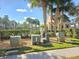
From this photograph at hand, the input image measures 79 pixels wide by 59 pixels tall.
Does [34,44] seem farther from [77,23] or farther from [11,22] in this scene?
[77,23]

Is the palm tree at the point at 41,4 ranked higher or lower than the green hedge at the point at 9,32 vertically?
higher

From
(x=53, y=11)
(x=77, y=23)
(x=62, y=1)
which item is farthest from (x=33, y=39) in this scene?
(x=77, y=23)

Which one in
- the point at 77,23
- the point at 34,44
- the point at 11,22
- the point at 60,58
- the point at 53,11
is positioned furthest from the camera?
the point at 77,23

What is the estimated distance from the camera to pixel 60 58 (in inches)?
409

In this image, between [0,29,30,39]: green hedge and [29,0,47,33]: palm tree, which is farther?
[29,0,47,33]: palm tree

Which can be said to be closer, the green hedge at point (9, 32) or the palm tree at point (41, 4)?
the green hedge at point (9, 32)

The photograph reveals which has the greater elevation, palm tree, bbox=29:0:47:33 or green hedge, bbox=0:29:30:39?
palm tree, bbox=29:0:47:33

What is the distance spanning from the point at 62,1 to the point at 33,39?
49.0 feet

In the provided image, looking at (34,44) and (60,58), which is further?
(34,44)

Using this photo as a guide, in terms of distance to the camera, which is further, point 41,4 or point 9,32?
point 41,4

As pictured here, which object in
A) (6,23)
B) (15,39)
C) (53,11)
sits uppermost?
(53,11)

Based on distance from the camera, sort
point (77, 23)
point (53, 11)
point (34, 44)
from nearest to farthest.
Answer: point (34, 44)
point (53, 11)
point (77, 23)

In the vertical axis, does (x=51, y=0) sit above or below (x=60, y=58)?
above

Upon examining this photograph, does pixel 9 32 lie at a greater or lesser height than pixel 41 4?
lesser
